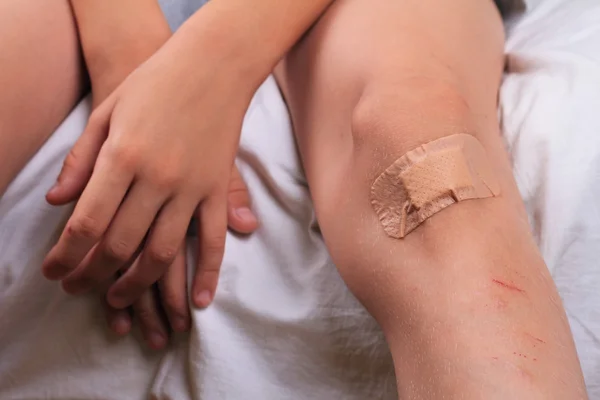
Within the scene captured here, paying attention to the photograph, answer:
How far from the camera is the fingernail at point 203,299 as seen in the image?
600 millimetres

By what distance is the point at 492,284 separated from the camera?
46 cm

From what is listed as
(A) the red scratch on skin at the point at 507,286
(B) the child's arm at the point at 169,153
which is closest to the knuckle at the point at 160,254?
(B) the child's arm at the point at 169,153

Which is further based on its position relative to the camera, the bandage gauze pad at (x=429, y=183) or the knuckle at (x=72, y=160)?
the knuckle at (x=72, y=160)

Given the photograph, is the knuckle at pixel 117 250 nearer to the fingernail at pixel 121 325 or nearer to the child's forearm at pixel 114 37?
the fingernail at pixel 121 325

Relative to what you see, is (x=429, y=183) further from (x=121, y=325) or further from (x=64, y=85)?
(x=64, y=85)

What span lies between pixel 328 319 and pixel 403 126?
218mm

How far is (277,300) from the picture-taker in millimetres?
611

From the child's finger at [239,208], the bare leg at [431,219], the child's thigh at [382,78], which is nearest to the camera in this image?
the bare leg at [431,219]

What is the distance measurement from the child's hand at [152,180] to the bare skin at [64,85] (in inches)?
0.9

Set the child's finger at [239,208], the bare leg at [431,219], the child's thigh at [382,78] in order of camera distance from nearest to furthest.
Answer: the bare leg at [431,219], the child's thigh at [382,78], the child's finger at [239,208]

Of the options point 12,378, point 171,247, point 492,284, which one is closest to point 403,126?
point 492,284

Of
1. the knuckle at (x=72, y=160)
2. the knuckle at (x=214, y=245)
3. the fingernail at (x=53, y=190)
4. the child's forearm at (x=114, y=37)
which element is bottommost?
the knuckle at (x=214, y=245)

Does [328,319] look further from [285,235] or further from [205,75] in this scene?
[205,75]

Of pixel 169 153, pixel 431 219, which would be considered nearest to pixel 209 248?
pixel 169 153
